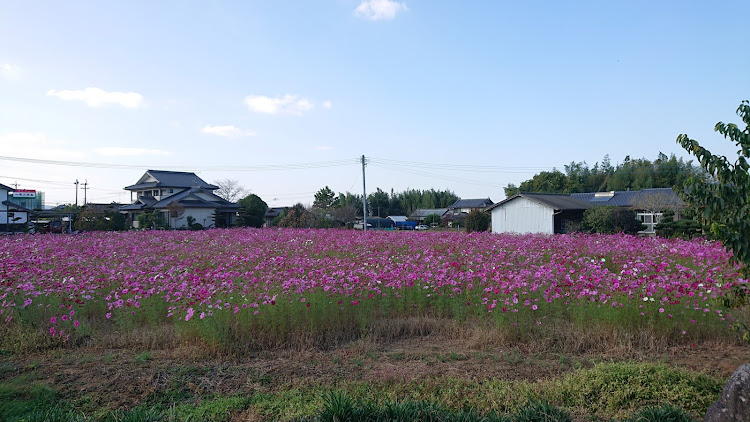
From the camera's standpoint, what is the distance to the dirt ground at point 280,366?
4.23 metres

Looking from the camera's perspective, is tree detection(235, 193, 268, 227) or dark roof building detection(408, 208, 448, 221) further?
dark roof building detection(408, 208, 448, 221)

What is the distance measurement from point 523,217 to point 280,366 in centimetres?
2772

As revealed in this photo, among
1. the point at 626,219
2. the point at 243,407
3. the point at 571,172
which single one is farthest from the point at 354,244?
the point at 571,172

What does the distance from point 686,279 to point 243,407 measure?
5.20 meters

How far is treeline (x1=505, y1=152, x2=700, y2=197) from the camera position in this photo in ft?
171

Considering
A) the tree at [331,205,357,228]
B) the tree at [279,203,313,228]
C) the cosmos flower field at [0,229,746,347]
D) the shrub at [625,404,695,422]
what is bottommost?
the shrub at [625,404,695,422]

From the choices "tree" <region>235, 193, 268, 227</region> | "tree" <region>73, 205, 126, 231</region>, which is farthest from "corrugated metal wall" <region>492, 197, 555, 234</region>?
"tree" <region>73, 205, 126, 231</region>

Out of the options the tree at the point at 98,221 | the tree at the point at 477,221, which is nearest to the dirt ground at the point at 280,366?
the tree at the point at 98,221

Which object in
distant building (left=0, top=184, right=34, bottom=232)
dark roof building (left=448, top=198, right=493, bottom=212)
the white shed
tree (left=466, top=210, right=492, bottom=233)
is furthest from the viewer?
dark roof building (left=448, top=198, right=493, bottom=212)

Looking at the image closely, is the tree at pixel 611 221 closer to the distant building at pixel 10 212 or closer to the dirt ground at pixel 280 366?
the dirt ground at pixel 280 366

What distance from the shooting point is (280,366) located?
15.5 ft

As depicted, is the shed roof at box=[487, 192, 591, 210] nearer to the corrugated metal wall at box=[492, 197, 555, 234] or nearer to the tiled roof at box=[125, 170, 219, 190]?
the corrugated metal wall at box=[492, 197, 555, 234]

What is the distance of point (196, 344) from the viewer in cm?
529

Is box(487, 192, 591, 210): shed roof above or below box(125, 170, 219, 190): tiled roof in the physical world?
below
